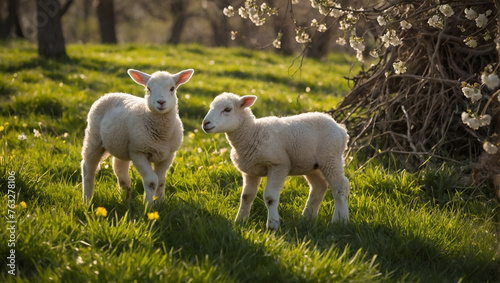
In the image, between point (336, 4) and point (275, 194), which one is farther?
point (336, 4)

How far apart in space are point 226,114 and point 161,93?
56 cm

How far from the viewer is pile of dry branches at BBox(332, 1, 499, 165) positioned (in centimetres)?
493

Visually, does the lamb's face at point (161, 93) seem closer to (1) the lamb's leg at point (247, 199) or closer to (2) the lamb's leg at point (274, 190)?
(1) the lamb's leg at point (247, 199)

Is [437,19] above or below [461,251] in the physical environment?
above

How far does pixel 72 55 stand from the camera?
1176 centimetres

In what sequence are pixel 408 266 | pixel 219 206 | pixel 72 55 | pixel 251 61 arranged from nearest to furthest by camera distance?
pixel 408 266
pixel 219 206
pixel 72 55
pixel 251 61

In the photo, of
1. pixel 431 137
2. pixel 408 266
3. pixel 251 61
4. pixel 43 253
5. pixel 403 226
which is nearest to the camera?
pixel 43 253

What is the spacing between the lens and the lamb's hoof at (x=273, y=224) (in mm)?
3723

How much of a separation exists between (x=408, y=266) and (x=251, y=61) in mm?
9806

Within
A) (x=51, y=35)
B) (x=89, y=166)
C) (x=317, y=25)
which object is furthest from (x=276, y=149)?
(x=51, y=35)

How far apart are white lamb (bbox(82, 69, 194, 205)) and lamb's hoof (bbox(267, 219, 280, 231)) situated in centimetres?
94

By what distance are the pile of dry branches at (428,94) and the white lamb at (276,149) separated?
111cm

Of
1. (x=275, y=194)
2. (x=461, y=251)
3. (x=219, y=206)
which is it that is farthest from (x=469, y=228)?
(x=219, y=206)

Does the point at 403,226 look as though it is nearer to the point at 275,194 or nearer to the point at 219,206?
the point at 275,194
